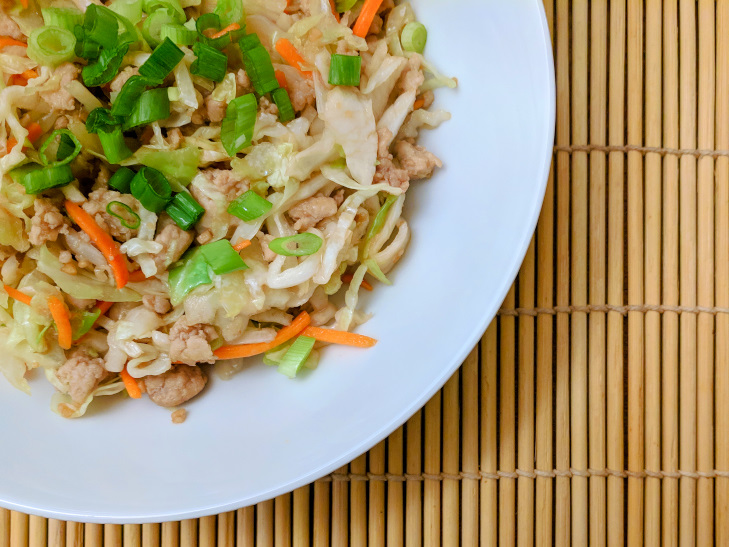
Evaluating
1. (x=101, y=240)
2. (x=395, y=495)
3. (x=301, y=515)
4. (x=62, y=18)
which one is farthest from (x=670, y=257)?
(x=62, y=18)

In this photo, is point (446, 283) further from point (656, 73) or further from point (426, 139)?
point (656, 73)

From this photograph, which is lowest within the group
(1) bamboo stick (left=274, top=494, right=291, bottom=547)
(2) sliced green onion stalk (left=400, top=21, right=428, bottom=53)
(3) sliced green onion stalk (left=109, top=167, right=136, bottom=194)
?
(1) bamboo stick (left=274, top=494, right=291, bottom=547)

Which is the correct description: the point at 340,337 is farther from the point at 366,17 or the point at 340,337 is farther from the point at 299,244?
the point at 366,17

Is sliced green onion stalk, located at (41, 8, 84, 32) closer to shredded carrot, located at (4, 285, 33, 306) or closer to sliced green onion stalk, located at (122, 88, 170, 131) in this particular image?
sliced green onion stalk, located at (122, 88, 170, 131)

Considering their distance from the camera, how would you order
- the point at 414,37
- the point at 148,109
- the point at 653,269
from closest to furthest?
1. the point at 148,109
2. the point at 414,37
3. the point at 653,269

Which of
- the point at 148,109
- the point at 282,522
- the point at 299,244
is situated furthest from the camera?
the point at 282,522

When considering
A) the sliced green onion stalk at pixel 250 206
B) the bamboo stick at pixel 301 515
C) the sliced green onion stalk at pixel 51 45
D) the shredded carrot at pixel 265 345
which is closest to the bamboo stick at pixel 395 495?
the bamboo stick at pixel 301 515

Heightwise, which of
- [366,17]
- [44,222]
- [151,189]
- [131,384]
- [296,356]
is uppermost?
[366,17]

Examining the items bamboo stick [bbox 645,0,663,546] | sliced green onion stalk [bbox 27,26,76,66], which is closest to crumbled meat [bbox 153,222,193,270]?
sliced green onion stalk [bbox 27,26,76,66]

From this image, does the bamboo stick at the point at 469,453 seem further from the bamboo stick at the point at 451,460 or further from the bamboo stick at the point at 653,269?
the bamboo stick at the point at 653,269
